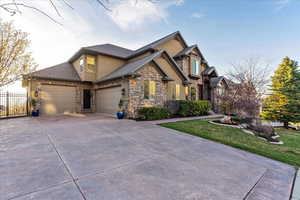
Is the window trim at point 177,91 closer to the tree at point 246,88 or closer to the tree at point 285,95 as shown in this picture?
the tree at point 246,88

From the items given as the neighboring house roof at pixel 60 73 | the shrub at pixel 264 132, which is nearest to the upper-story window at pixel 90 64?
the neighboring house roof at pixel 60 73

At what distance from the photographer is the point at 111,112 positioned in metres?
11.8

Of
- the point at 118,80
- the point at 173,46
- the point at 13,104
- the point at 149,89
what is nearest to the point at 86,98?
the point at 118,80

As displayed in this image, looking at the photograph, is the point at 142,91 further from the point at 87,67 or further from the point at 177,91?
the point at 87,67

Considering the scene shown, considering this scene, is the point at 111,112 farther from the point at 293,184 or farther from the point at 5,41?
the point at 293,184

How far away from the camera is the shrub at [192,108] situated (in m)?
12.0

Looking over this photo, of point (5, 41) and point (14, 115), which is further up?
point (5, 41)

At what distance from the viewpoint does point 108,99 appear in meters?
12.4

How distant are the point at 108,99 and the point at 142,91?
4.04m

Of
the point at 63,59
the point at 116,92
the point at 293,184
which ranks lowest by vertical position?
the point at 293,184

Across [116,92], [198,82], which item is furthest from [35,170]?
[198,82]

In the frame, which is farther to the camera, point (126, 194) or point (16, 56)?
point (16, 56)

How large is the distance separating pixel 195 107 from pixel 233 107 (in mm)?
3137

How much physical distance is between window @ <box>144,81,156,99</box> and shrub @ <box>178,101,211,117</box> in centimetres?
307
